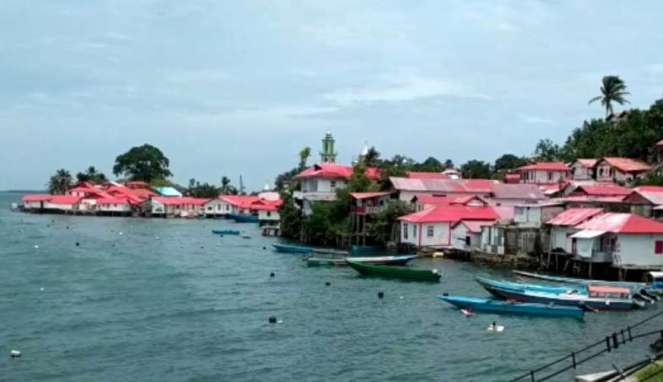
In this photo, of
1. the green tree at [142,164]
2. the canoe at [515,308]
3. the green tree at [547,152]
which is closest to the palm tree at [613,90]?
the green tree at [547,152]

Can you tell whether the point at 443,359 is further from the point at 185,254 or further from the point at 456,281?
the point at 185,254

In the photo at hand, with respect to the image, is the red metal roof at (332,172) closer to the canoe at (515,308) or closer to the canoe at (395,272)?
the canoe at (395,272)

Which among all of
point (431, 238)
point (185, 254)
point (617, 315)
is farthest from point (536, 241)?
point (185, 254)

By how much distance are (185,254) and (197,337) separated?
3804 centimetres

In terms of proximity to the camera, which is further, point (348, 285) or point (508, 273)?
point (508, 273)

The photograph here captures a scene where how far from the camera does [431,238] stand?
6931 centimetres

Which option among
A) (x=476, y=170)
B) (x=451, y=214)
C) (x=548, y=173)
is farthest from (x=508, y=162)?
(x=451, y=214)

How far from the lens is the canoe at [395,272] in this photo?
50.1 meters

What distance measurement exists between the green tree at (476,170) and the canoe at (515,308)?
81.4 m

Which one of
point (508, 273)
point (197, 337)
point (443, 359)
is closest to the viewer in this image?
point (443, 359)

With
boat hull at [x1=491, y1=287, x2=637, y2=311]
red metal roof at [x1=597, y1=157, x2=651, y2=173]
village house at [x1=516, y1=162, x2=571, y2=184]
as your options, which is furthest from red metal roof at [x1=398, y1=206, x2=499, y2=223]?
boat hull at [x1=491, y1=287, x2=637, y2=311]

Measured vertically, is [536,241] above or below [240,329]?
above

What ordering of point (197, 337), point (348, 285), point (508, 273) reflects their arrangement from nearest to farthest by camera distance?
point (197, 337)
point (348, 285)
point (508, 273)

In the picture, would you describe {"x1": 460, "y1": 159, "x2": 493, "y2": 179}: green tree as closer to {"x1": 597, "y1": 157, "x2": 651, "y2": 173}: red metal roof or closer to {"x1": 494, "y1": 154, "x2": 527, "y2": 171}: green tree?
{"x1": 494, "y1": 154, "x2": 527, "y2": 171}: green tree
